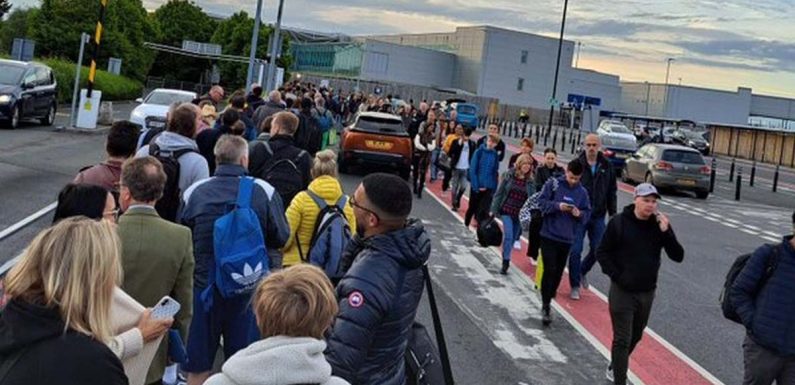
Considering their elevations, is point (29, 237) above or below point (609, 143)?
below

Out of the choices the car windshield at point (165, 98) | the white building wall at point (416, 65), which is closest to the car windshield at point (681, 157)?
the car windshield at point (165, 98)

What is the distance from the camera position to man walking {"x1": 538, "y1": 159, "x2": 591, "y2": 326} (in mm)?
8992

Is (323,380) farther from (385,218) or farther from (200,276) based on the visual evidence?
(200,276)

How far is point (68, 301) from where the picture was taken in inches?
99.6

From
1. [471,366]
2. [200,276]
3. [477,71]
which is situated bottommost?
[471,366]

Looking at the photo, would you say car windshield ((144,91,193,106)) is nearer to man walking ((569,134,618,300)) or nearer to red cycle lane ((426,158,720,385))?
red cycle lane ((426,158,720,385))

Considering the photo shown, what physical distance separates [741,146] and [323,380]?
5968cm

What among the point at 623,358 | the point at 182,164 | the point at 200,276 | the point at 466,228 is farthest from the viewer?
the point at 466,228

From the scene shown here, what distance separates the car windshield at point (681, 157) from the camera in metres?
26.7

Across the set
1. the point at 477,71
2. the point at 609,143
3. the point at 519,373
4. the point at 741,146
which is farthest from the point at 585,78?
the point at 519,373

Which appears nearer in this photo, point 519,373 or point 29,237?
point 519,373

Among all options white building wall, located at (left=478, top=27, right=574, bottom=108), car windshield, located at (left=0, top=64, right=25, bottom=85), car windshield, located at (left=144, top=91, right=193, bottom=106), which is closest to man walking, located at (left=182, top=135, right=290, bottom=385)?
car windshield, located at (left=144, top=91, right=193, bottom=106)

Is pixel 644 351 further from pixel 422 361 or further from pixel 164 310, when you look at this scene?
pixel 164 310

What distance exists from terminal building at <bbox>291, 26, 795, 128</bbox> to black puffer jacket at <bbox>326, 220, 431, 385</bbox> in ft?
293
